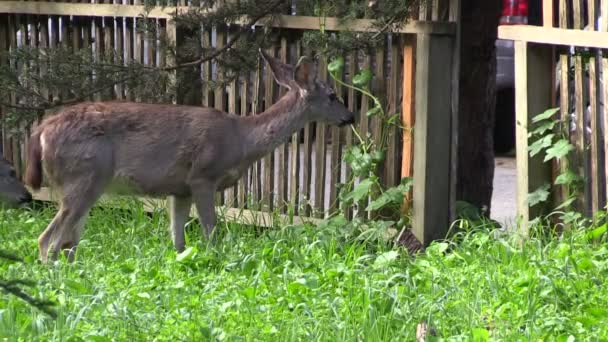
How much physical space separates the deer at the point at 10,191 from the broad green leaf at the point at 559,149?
3.48 m

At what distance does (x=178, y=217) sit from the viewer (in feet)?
28.4

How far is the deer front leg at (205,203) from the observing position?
8.56 metres

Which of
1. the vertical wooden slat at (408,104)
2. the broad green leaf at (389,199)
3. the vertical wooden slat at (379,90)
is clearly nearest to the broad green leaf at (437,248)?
the broad green leaf at (389,199)

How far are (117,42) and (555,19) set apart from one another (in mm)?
3897

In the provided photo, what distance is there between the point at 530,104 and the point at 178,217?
251 centimetres

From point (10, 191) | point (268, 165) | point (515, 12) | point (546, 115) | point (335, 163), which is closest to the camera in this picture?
point (546, 115)

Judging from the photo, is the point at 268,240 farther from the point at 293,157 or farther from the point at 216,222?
the point at 293,157

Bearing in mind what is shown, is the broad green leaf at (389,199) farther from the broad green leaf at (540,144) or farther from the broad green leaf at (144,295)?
the broad green leaf at (144,295)

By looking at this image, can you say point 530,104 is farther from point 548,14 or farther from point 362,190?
point 362,190

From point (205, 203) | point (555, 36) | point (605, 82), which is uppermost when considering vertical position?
point (555, 36)

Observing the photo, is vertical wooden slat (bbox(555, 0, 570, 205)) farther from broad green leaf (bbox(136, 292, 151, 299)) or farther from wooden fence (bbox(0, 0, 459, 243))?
broad green leaf (bbox(136, 292, 151, 299))

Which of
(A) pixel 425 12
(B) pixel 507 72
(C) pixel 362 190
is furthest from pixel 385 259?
(B) pixel 507 72

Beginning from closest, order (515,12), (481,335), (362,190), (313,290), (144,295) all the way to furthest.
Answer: (481,335) → (144,295) → (313,290) → (362,190) → (515,12)

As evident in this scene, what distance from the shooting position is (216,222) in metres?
8.72
